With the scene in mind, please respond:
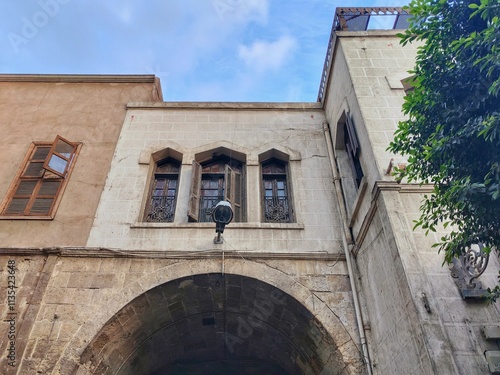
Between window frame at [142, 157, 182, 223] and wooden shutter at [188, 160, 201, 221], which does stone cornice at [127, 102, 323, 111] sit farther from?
wooden shutter at [188, 160, 201, 221]

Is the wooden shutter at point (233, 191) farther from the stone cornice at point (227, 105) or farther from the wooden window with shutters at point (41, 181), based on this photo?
the wooden window with shutters at point (41, 181)

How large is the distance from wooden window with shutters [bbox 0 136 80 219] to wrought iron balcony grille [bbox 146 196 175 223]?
1.98m

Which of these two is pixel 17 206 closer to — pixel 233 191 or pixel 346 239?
pixel 233 191

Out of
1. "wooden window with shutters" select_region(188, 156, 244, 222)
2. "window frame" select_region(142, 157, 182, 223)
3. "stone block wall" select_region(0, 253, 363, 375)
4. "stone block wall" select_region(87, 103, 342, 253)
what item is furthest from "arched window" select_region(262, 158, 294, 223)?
"window frame" select_region(142, 157, 182, 223)

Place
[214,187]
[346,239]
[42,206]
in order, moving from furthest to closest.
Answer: [214,187] < [42,206] < [346,239]

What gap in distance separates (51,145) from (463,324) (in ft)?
29.3

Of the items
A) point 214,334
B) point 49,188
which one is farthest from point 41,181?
point 214,334

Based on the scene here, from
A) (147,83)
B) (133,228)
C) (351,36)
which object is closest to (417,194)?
(351,36)

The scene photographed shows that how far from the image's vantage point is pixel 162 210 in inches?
304

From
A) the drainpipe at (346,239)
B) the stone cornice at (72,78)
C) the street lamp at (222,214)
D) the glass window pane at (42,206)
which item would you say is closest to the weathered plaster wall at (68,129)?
the stone cornice at (72,78)

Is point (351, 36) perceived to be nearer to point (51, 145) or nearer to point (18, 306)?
point (51, 145)

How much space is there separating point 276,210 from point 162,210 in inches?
98.0

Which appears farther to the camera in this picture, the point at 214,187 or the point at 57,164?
the point at 214,187

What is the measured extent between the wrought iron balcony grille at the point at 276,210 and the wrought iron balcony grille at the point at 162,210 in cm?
205
